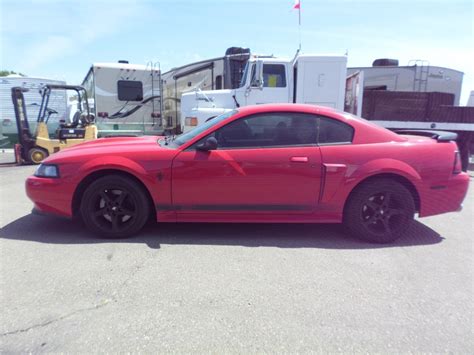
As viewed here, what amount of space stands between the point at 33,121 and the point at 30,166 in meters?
6.35

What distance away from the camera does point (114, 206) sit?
377 cm


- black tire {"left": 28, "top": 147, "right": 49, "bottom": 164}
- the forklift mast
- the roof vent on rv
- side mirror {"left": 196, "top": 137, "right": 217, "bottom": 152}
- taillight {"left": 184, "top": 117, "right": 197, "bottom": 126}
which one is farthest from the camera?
the roof vent on rv

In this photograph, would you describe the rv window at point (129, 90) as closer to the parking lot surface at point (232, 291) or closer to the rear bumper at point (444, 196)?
the parking lot surface at point (232, 291)

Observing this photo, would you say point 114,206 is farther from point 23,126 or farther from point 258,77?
point 23,126

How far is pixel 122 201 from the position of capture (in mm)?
3766

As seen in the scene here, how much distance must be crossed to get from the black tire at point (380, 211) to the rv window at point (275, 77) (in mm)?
5114

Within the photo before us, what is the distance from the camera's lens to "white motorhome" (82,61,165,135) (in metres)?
11.2

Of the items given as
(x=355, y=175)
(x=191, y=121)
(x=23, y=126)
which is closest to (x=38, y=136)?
(x=23, y=126)

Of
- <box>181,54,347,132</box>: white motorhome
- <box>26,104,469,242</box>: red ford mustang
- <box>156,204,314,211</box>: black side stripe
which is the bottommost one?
<box>156,204,314,211</box>: black side stripe

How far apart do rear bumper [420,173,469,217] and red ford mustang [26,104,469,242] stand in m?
0.01

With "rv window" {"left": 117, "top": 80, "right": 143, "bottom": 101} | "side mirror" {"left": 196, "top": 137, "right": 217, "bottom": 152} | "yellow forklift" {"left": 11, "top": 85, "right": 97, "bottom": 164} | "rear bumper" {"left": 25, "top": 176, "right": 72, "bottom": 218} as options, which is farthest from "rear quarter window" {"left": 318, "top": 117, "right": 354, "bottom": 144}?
"rv window" {"left": 117, "top": 80, "right": 143, "bottom": 101}

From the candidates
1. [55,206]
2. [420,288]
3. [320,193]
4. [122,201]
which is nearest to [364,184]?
[320,193]

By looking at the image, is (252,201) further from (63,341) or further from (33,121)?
(33,121)

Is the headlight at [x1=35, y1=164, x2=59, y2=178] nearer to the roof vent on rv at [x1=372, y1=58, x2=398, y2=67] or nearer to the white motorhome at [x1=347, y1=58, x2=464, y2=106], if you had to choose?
the white motorhome at [x1=347, y1=58, x2=464, y2=106]
